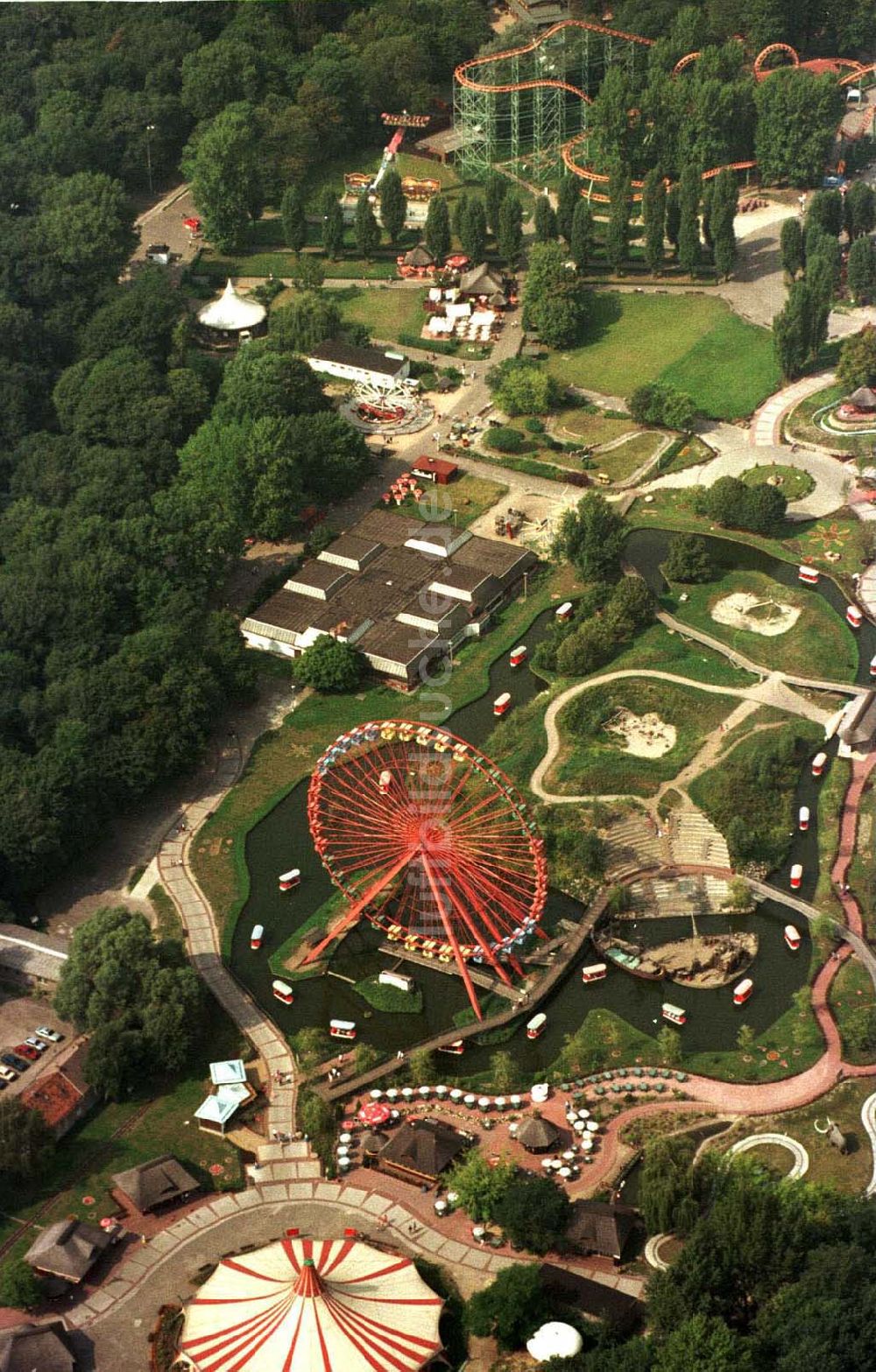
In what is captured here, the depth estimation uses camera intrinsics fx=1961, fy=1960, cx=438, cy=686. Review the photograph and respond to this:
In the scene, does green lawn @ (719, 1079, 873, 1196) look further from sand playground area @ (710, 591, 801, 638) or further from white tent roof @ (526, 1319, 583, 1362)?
sand playground area @ (710, 591, 801, 638)

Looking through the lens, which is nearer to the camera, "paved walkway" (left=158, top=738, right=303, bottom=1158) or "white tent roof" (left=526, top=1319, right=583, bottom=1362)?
"white tent roof" (left=526, top=1319, right=583, bottom=1362)

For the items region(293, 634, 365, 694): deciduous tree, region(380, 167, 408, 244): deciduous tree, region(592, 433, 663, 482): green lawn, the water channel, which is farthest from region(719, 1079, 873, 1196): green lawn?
region(380, 167, 408, 244): deciduous tree

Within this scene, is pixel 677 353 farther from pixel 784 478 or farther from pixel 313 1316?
pixel 313 1316

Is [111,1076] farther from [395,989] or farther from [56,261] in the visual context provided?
[56,261]

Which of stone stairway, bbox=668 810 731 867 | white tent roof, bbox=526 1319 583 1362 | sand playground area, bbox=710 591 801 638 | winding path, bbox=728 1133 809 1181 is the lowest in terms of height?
stone stairway, bbox=668 810 731 867

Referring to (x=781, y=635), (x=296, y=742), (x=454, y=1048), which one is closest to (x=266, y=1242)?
(x=454, y=1048)
